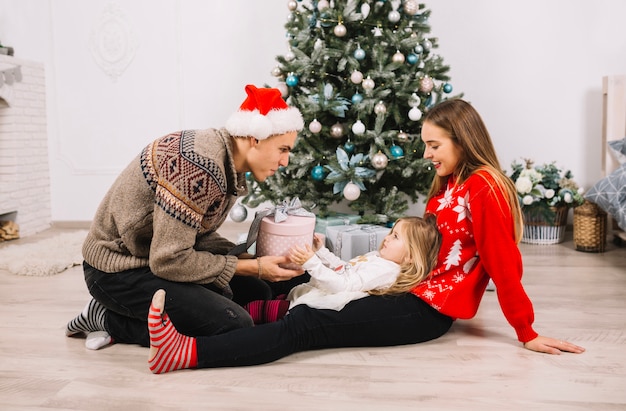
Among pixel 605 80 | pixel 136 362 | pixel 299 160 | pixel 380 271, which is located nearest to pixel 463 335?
pixel 380 271

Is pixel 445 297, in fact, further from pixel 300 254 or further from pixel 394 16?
pixel 394 16

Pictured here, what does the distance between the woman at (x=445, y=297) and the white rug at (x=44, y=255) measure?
1610mm

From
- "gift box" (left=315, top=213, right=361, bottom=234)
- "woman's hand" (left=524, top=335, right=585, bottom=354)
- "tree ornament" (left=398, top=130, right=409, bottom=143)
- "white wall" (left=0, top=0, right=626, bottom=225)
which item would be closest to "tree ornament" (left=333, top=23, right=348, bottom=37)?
"tree ornament" (left=398, top=130, right=409, bottom=143)

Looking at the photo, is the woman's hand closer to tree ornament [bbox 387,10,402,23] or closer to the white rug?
tree ornament [bbox 387,10,402,23]

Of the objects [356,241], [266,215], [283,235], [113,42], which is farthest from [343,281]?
[113,42]

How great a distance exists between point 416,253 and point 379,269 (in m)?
0.13

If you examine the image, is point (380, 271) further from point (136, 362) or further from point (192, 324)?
point (136, 362)

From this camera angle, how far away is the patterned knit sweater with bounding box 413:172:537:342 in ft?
6.19

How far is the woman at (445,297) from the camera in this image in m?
1.82

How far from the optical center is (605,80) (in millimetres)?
3660

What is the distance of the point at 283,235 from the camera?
6.56 ft

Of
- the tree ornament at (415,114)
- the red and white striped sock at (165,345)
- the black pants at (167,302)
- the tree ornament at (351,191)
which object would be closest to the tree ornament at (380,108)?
the tree ornament at (415,114)

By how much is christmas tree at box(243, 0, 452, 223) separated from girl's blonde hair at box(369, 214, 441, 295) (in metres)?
0.99

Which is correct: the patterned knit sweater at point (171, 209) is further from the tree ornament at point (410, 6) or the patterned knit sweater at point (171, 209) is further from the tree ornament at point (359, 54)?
the tree ornament at point (410, 6)
